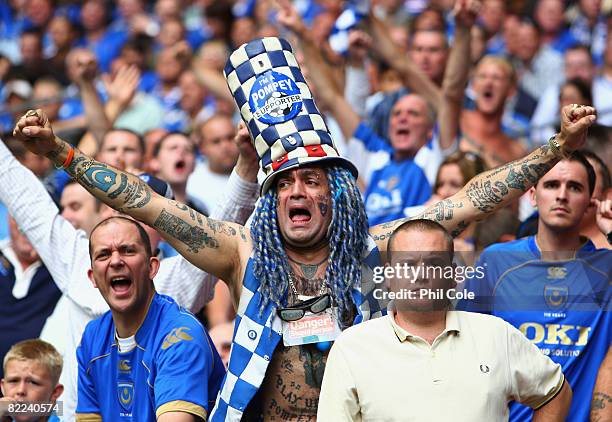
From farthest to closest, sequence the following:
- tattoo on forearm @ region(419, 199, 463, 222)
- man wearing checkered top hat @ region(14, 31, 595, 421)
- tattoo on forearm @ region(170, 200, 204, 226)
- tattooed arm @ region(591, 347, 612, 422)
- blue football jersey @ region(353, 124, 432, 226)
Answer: blue football jersey @ region(353, 124, 432, 226) → tattooed arm @ region(591, 347, 612, 422) → tattoo on forearm @ region(419, 199, 463, 222) → tattoo on forearm @ region(170, 200, 204, 226) → man wearing checkered top hat @ region(14, 31, 595, 421)

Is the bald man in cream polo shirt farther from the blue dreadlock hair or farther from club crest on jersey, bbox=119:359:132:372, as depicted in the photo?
club crest on jersey, bbox=119:359:132:372

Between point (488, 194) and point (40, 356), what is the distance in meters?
2.30

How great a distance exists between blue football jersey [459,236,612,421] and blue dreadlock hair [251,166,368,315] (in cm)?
83

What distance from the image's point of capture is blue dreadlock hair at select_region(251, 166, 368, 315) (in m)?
5.04

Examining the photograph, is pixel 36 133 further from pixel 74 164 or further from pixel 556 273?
pixel 556 273

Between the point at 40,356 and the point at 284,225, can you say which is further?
the point at 40,356

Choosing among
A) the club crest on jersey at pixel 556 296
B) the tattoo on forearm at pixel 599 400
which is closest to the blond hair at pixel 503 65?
the club crest on jersey at pixel 556 296

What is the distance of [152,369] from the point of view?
16.8 ft

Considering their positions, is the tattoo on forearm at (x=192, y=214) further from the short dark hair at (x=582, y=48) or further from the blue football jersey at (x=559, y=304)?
the short dark hair at (x=582, y=48)

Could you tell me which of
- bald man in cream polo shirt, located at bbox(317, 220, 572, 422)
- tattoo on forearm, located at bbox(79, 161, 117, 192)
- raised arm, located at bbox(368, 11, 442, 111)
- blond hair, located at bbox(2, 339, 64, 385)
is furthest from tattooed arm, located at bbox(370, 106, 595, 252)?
raised arm, located at bbox(368, 11, 442, 111)

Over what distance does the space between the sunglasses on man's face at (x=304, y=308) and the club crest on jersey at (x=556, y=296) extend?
1.25 m

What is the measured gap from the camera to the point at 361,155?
29.1ft

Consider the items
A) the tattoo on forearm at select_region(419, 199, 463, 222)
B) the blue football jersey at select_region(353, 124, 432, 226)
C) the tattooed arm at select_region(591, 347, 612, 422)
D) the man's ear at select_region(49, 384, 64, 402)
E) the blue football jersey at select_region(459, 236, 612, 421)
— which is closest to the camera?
the tattoo on forearm at select_region(419, 199, 463, 222)

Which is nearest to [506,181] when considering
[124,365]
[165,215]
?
[165,215]
